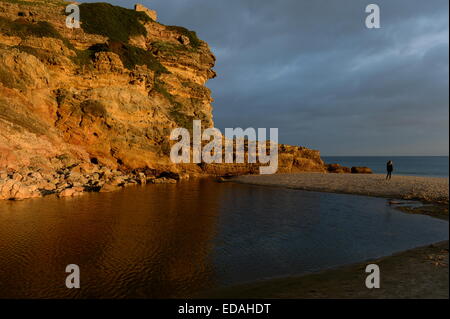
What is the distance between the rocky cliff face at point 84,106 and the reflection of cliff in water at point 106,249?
26.0ft

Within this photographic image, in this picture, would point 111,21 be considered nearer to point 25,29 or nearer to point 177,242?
point 25,29

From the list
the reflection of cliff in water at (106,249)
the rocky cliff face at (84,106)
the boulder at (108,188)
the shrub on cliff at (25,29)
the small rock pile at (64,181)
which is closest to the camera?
the reflection of cliff in water at (106,249)

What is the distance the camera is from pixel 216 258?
28.3ft

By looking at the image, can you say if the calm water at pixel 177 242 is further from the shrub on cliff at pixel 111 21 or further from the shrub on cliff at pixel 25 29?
the shrub on cliff at pixel 111 21

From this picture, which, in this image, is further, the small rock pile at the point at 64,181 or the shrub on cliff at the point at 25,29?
the shrub on cliff at the point at 25,29

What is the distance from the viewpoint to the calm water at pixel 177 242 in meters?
6.88

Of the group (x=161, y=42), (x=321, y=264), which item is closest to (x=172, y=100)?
(x=161, y=42)

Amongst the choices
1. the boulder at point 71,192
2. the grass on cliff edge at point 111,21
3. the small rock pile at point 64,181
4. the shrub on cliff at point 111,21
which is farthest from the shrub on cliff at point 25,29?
the boulder at point 71,192

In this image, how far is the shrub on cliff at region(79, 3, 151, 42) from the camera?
145 ft

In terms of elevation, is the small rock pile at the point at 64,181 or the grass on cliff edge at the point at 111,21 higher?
the grass on cliff edge at the point at 111,21

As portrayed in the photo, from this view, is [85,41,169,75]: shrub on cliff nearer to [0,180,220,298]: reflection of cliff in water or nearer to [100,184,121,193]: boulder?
[100,184,121,193]: boulder

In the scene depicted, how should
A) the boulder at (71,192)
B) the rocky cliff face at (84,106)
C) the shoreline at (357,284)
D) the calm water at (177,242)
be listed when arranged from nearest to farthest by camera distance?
the shoreline at (357,284) < the calm water at (177,242) < the boulder at (71,192) < the rocky cliff face at (84,106)

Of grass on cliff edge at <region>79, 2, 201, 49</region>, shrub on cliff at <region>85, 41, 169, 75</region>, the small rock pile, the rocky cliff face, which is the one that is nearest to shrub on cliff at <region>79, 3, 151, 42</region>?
grass on cliff edge at <region>79, 2, 201, 49</region>
